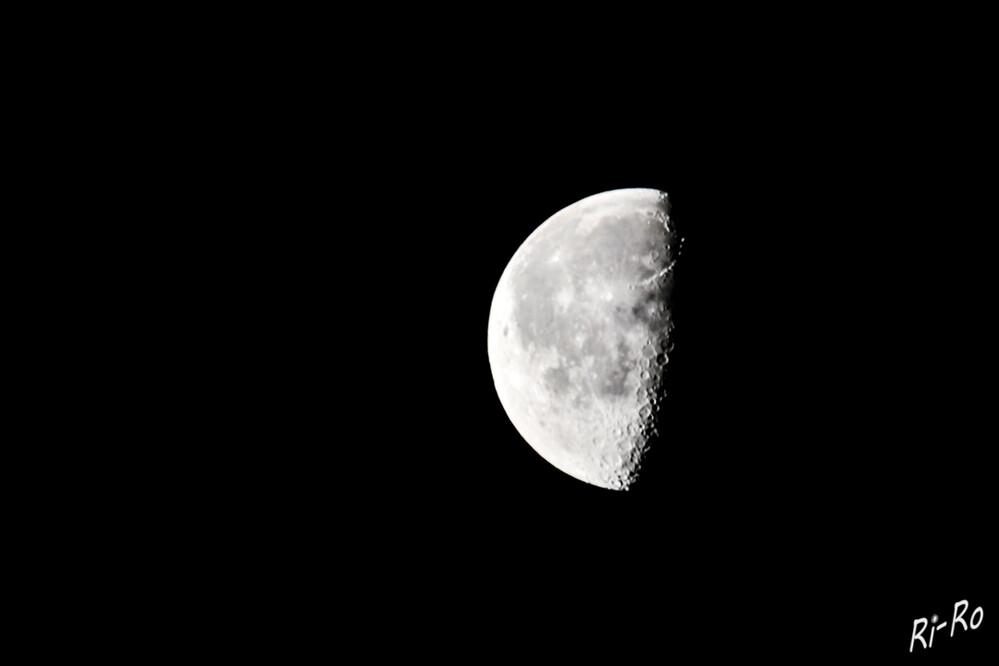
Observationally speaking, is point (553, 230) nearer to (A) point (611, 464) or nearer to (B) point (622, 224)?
(B) point (622, 224)

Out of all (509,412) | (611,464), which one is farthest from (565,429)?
(509,412)

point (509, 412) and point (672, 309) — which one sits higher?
point (672, 309)

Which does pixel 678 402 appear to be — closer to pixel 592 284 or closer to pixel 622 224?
pixel 592 284

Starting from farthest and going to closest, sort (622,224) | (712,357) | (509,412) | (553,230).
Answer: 1. (509,412)
2. (553,230)
3. (622,224)
4. (712,357)

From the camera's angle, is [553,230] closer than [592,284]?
No

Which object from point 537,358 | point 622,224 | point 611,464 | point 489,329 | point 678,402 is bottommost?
point 611,464

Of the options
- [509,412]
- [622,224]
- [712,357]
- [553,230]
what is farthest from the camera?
[509,412]
